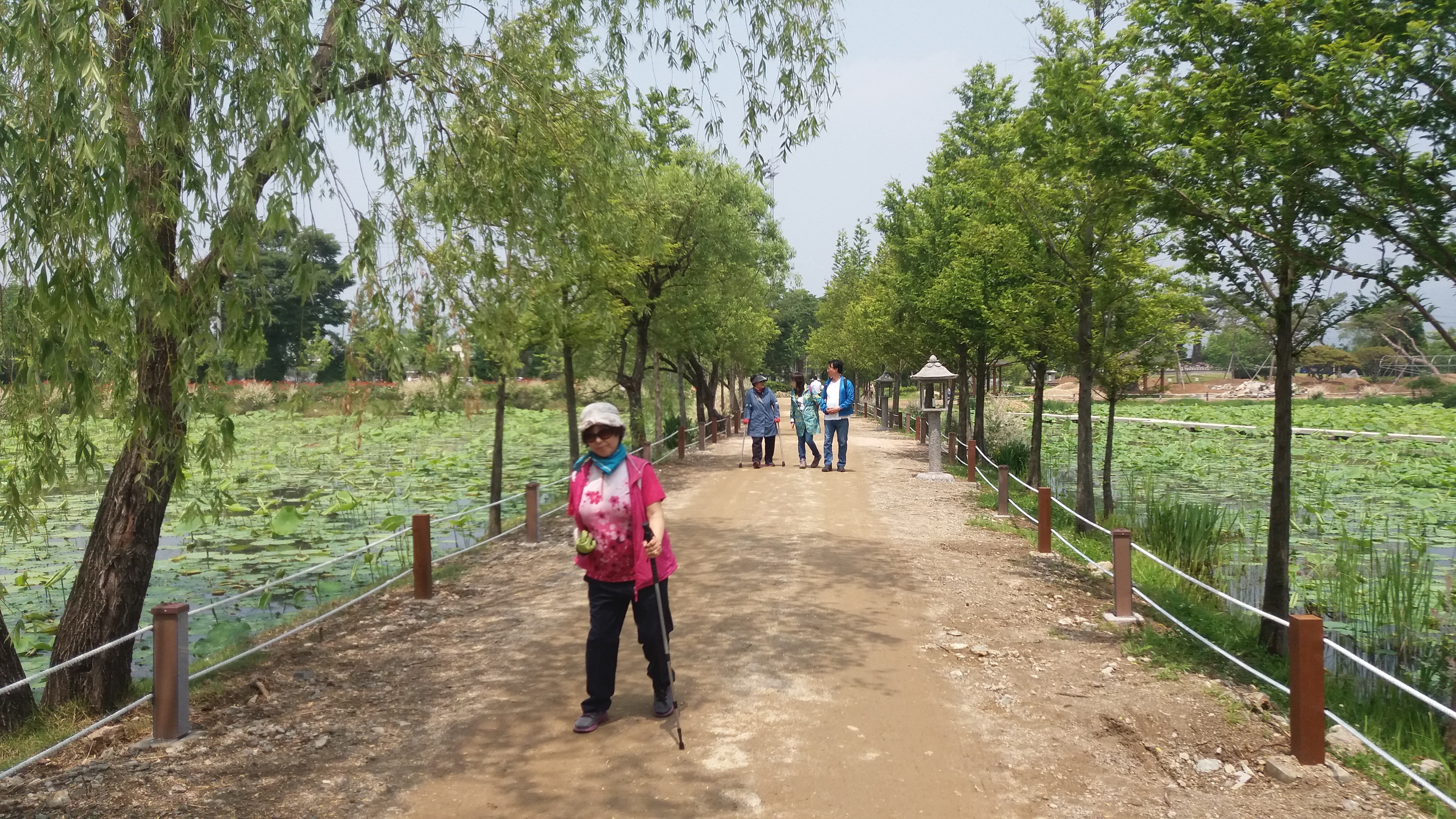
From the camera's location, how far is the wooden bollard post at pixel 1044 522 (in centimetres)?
1048

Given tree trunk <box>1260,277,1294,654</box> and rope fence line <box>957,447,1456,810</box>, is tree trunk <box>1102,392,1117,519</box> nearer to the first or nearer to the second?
rope fence line <box>957,447,1456,810</box>

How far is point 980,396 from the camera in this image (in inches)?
893

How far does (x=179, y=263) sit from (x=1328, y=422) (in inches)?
1743

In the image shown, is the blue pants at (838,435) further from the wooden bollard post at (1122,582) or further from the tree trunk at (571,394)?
the wooden bollard post at (1122,582)

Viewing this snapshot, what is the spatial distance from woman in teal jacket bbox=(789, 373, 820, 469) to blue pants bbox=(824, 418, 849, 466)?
254mm

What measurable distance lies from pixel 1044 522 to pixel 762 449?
32.1 ft

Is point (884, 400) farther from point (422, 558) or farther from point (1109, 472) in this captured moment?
point (422, 558)

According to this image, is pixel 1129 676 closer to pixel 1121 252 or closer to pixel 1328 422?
pixel 1121 252

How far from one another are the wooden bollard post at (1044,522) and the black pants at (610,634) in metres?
6.36

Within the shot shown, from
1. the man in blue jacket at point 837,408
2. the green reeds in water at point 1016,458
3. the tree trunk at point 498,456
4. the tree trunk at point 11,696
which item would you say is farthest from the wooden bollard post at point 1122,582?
the green reeds in water at point 1016,458

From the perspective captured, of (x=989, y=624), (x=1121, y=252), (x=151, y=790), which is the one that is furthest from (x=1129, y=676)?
(x=1121, y=252)

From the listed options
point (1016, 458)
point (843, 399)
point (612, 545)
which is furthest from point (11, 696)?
point (1016, 458)

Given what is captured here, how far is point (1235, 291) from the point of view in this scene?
7676mm

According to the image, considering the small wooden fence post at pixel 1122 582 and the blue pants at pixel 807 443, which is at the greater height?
the blue pants at pixel 807 443
